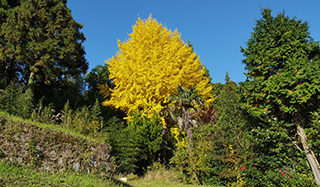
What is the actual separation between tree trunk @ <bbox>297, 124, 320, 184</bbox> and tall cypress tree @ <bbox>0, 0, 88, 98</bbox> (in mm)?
13185

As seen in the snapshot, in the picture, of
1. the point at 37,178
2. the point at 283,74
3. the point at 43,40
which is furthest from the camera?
the point at 43,40

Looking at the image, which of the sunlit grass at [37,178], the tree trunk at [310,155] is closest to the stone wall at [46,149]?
the sunlit grass at [37,178]

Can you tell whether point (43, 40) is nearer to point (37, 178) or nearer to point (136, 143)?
point (136, 143)

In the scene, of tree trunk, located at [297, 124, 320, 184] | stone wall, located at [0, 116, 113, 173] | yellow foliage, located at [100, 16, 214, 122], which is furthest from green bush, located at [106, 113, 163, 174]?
tree trunk, located at [297, 124, 320, 184]

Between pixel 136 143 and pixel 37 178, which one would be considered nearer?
pixel 37 178

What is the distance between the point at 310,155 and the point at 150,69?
29.0 ft

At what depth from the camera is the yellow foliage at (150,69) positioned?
12.7 metres

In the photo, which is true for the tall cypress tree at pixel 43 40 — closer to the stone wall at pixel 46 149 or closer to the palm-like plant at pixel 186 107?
the palm-like plant at pixel 186 107

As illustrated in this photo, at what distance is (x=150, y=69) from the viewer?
1285 cm

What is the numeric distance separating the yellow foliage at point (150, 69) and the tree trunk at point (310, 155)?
253 inches

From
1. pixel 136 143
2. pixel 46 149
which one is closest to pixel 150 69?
pixel 136 143

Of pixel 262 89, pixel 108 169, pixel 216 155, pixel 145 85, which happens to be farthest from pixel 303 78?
pixel 145 85

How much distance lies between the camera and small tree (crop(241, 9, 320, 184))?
23.1ft

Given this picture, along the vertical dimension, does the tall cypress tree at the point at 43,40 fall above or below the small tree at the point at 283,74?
above
